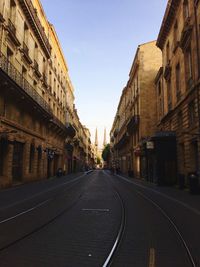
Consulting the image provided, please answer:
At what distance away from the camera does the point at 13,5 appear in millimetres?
22094

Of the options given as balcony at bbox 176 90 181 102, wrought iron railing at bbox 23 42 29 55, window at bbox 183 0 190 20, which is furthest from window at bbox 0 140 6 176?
window at bbox 183 0 190 20

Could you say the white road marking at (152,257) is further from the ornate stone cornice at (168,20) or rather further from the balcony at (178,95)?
the ornate stone cornice at (168,20)

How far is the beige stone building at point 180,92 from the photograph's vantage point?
18.9 meters

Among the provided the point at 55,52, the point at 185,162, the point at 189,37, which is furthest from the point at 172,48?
the point at 55,52

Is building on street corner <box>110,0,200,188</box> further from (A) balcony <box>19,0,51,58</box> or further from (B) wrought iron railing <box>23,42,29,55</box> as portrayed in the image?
(B) wrought iron railing <box>23,42,29,55</box>

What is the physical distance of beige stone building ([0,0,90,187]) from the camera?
19484 mm

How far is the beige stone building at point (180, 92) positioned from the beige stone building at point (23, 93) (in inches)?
444

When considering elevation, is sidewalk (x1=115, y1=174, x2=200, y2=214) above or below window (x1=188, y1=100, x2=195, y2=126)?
below

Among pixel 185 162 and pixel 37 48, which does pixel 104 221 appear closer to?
pixel 185 162

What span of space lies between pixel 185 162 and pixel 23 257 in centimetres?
1768

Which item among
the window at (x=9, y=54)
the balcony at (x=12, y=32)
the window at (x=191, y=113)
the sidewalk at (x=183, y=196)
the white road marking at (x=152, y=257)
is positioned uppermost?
the balcony at (x=12, y=32)

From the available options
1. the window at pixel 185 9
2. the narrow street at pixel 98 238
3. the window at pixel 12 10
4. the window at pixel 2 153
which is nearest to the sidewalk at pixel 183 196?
the narrow street at pixel 98 238

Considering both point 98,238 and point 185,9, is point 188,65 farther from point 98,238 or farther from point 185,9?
point 98,238

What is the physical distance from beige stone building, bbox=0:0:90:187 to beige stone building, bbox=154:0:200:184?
11280mm
